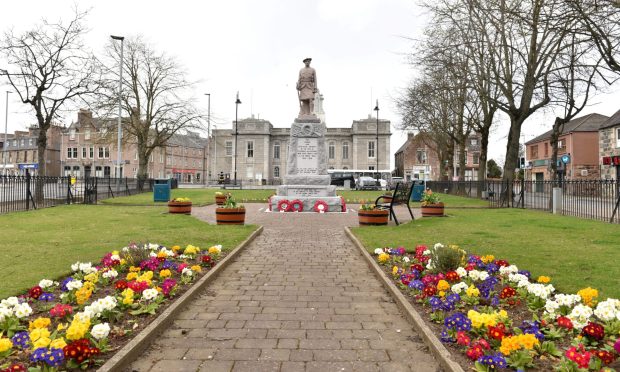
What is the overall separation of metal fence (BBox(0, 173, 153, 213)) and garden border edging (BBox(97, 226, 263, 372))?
46.8ft

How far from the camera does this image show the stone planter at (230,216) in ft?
42.3

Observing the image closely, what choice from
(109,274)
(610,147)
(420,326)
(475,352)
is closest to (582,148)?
(610,147)

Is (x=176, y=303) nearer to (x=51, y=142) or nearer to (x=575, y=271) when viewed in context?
(x=575, y=271)

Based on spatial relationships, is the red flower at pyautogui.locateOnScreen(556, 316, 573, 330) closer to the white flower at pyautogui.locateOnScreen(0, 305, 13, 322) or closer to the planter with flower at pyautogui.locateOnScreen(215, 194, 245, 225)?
the white flower at pyautogui.locateOnScreen(0, 305, 13, 322)

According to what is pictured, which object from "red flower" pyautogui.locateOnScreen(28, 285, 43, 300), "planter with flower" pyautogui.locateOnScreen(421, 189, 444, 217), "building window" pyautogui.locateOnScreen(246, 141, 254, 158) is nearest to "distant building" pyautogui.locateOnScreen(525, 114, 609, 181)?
"planter with flower" pyautogui.locateOnScreen(421, 189, 444, 217)

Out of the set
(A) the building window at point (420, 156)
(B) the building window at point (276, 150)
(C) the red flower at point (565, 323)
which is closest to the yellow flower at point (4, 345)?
(C) the red flower at point (565, 323)

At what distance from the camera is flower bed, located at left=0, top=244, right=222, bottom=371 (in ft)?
11.0

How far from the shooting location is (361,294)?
601 cm

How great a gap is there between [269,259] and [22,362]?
5193 mm

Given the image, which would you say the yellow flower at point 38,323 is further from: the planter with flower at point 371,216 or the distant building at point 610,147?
the distant building at point 610,147

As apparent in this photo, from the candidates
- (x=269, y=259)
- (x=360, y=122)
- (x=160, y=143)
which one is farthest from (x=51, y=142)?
(x=269, y=259)

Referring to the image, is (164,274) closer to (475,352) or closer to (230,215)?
(475,352)

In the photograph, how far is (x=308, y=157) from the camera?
20688 millimetres

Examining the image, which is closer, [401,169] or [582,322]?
[582,322]
